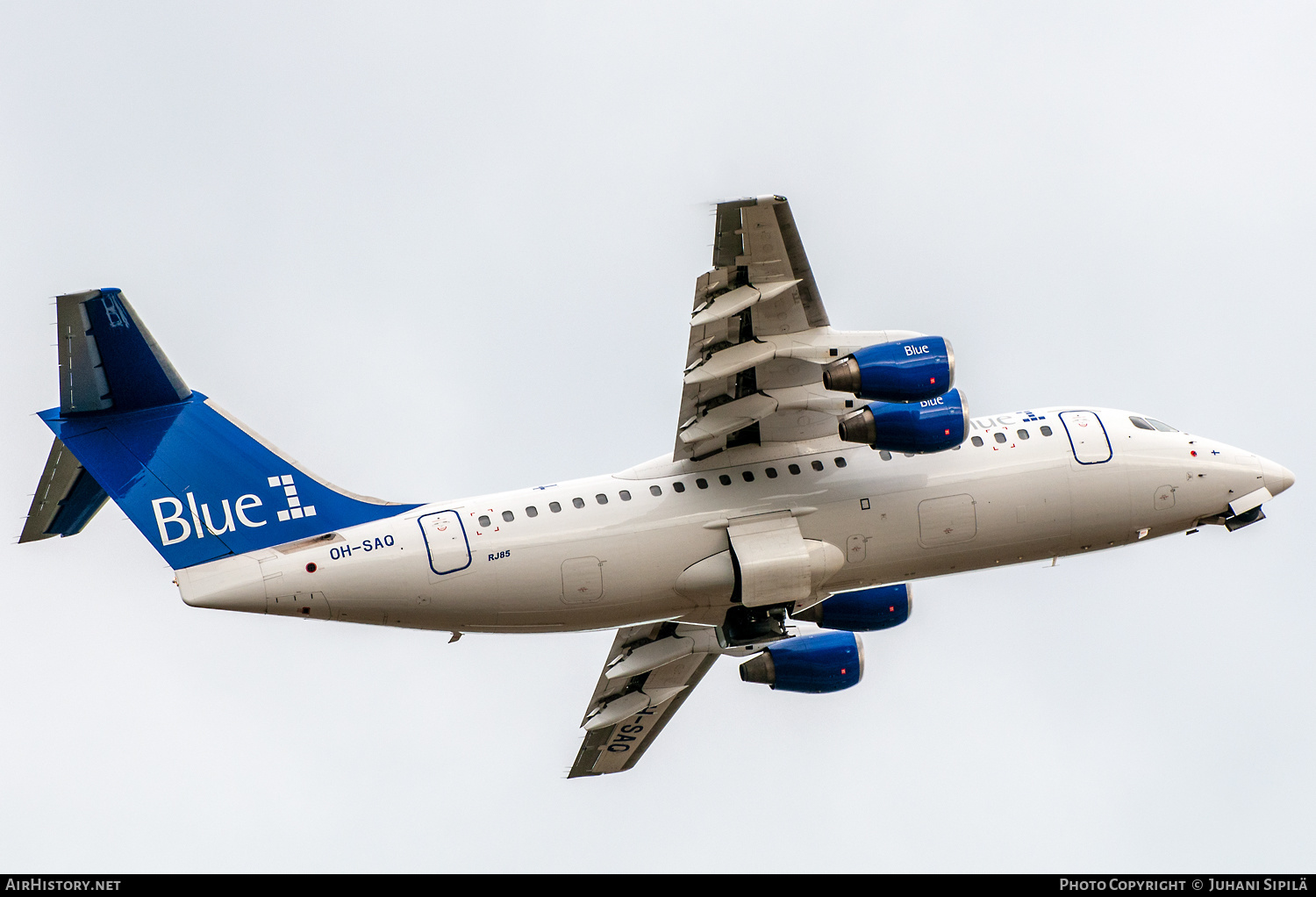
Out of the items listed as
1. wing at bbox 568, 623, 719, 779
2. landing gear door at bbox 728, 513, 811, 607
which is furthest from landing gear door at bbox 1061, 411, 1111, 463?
wing at bbox 568, 623, 719, 779

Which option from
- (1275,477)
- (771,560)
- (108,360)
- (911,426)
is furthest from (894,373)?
(108,360)

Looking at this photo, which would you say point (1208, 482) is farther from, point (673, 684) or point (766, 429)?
point (673, 684)

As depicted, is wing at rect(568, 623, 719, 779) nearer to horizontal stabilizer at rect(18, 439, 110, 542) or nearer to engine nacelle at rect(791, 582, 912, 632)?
engine nacelle at rect(791, 582, 912, 632)

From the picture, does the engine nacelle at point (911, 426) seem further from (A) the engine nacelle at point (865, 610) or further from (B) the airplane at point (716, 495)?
(A) the engine nacelle at point (865, 610)

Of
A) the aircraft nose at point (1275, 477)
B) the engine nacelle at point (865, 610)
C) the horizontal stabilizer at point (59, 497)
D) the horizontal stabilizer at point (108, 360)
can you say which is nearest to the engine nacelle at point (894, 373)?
the engine nacelle at point (865, 610)

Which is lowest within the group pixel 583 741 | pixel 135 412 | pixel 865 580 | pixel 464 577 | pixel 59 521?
pixel 583 741

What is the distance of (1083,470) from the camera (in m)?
21.9

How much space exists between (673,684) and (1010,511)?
6.17m

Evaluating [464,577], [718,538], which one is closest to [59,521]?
[464,577]

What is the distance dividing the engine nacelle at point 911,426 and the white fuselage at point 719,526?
133cm

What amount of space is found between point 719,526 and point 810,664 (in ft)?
14.5

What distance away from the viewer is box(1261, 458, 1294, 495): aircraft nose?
22.8m

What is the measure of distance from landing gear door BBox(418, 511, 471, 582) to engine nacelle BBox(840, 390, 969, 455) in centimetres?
502

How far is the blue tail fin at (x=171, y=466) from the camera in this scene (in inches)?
752
